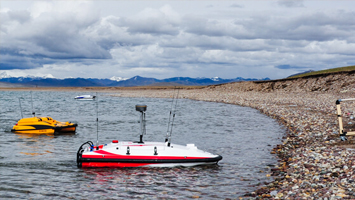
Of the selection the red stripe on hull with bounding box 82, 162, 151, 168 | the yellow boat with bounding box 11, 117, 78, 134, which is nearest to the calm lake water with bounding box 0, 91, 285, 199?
the red stripe on hull with bounding box 82, 162, 151, 168

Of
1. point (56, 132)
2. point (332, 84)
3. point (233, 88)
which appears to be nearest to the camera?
point (56, 132)

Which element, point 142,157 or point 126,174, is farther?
point 142,157

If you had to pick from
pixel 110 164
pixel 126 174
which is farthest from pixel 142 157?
pixel 110 164

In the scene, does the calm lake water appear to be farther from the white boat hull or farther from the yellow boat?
the yellow boat

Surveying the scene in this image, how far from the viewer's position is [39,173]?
14.3 m

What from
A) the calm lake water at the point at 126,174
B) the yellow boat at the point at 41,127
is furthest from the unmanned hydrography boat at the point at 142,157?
the yellow boat at the point at 41,127

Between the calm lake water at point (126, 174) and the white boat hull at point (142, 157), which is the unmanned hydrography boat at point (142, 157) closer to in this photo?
the white boat hull at point (142, 157)

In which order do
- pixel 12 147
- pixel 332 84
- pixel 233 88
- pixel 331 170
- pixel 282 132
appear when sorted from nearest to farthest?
pixel 331 170 → pixel 12 147 → pixel 282 132 → pixel 332 84 → pixel 233 88

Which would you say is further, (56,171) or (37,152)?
(37,152)

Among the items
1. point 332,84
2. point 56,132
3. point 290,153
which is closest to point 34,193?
point 290,153

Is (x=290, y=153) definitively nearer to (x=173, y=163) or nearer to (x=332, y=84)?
(x=173, y=163)

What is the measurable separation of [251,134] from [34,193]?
16717 millimetres

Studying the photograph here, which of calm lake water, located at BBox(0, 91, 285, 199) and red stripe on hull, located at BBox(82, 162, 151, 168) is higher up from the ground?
red stripe on hull, located at BBox(82, 162, 151, 168)

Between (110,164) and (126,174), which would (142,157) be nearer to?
(126,174)
